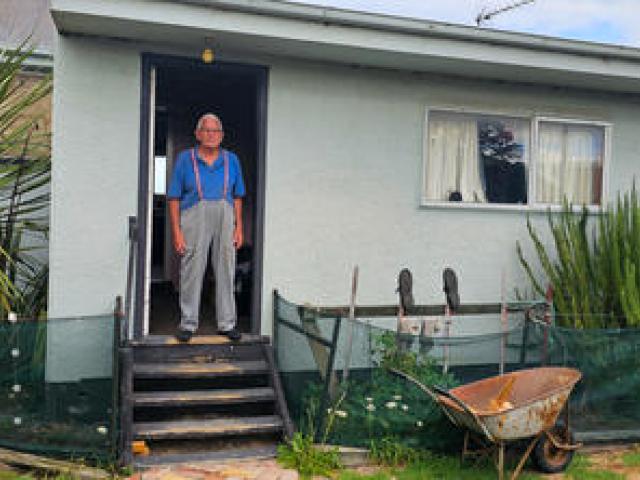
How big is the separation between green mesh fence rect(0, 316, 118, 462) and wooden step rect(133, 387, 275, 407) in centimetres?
41

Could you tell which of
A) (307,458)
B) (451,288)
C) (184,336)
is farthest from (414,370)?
(184,336)

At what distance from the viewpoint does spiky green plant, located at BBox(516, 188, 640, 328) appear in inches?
259

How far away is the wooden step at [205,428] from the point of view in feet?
17.3

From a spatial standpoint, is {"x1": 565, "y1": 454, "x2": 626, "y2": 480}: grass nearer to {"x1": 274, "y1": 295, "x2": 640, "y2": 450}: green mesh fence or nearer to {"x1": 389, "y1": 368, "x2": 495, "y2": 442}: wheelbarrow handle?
{"x1": 274, "y1": 295, "x2": 640, "y2": 450}: green mesh fence

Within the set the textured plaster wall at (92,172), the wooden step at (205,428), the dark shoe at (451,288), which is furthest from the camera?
the dark shoe at (451,288)

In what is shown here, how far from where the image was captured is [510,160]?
7.44 m

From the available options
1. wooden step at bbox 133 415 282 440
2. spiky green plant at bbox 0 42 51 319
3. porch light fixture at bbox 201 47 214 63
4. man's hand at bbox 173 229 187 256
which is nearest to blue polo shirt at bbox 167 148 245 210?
man's hand at bbox 173 229 187 256

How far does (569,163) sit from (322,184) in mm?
2906

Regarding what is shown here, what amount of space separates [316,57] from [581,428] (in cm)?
396

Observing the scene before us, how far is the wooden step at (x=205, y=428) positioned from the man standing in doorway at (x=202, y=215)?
2.74ft

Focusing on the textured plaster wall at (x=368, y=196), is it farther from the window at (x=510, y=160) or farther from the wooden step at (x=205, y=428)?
the wooden step at (x=205, y=428)

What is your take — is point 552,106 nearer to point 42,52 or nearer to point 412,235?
point 412,235

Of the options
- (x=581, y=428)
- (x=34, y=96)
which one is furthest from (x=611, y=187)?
(x=34, y=96)

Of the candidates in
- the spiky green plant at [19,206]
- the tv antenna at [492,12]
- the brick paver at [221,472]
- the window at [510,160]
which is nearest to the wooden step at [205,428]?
the brick paver at [221,472]
